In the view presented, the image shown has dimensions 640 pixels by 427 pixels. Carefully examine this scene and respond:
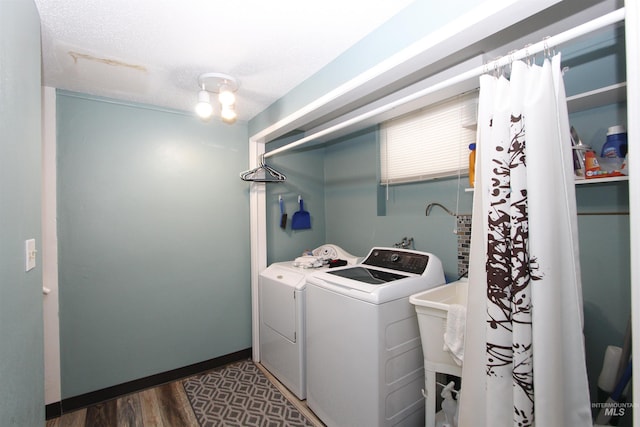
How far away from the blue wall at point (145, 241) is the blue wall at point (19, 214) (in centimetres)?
84

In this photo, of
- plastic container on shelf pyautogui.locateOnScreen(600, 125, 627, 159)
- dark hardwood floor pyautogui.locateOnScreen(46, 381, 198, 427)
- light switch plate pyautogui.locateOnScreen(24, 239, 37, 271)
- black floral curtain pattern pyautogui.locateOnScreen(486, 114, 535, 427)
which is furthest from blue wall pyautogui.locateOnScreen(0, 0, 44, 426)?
plastic container on shelf pyautogui.locateOnScreen(600, 125, 627, 159)

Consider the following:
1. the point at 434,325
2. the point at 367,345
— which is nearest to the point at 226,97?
the point at 367,345

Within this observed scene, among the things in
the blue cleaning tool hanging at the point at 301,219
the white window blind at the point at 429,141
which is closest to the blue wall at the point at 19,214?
the blue cleaning tool hanging at the point at 301,219

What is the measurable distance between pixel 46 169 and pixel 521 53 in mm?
2675

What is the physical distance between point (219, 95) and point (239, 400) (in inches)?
83.8

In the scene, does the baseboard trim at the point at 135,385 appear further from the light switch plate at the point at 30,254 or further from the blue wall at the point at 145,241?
the light switch plate at the point at 30,254

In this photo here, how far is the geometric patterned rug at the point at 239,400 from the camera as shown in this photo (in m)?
1.88

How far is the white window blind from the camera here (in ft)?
6.22

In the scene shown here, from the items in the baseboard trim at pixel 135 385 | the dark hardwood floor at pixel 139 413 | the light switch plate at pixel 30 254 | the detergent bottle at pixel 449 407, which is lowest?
the dark hardwood floor at pixel 139 413

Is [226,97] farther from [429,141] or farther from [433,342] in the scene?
[433,342]

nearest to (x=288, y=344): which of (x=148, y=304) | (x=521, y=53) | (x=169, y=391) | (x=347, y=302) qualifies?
(x=347, y=302)

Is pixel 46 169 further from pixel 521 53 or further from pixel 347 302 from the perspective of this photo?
pixel 521 53

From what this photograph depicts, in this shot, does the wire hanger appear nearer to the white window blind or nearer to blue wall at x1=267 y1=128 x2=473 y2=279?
blue wall at x1=267 y1=128 x2=473 y2=279

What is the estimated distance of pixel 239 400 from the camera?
2.09 meters
